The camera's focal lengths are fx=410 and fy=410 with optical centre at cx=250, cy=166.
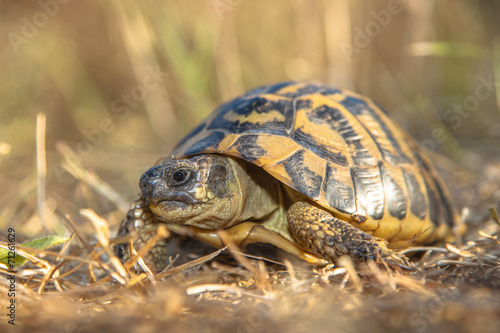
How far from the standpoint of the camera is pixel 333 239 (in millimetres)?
2129

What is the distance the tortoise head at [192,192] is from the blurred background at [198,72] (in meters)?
1.51

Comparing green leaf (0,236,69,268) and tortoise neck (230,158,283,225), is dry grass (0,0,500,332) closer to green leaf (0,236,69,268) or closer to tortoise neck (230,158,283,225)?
green leaf (0,236,69,268)

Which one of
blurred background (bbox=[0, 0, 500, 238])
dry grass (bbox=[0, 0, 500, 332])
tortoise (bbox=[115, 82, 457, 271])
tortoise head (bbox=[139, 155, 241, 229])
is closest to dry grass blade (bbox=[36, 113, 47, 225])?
dry grass (bbox=[0, 0, 500, 332])

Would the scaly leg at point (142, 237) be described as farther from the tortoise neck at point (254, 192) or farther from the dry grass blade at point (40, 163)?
the dry grass blade at point (40, 163)

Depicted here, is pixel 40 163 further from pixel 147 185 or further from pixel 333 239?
pixel 333 239

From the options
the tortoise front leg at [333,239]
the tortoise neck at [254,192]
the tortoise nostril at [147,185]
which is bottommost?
the tortoise front leg at [333,239]

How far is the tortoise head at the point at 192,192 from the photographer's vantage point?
219 cm

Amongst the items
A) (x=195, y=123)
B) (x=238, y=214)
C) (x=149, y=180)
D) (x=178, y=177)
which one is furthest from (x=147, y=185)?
(x=195, y=123)

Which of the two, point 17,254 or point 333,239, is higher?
point 17,254

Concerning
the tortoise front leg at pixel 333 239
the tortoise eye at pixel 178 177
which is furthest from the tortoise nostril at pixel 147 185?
the tortoise front leg at pixel 333 239

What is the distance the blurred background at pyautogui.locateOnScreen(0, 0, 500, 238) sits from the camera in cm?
482

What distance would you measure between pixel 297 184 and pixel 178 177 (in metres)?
0.65

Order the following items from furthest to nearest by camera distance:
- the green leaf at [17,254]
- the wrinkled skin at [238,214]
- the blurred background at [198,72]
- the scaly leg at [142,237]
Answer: the blurred background at [198,72], the scaly leg at [142,237], the wrinkled skin at [238,214], the green leaf at [17,254]

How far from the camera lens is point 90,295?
1952 millimetres
